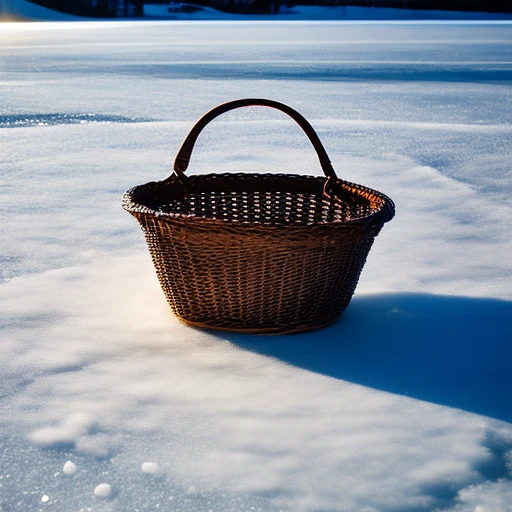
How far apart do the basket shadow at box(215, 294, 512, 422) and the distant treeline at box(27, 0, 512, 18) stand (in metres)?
26.2

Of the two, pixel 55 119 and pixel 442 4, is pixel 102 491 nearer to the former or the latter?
pixel 55 119

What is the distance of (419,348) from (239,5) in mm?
28838

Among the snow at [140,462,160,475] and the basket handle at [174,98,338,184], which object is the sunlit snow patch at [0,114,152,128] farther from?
the snow at [140,462,160,475]

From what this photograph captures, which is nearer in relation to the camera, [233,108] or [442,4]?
[233,108]

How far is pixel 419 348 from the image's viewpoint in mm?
1570

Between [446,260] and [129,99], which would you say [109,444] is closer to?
[446,260]

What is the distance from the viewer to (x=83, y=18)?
26.7 meters

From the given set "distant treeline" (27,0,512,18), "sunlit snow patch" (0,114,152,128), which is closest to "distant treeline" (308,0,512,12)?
"distant treeline" (27,0,512,18)

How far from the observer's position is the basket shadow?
1.40 m

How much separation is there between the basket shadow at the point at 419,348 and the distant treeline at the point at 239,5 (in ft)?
86.1

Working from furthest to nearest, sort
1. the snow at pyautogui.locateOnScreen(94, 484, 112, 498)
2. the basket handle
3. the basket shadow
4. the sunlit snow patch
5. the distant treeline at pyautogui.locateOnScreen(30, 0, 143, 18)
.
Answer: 1. the distant treeline at pyautogui.locateOnScreen(30, 0, 143, 18)
2. the sunlit snow patch
3. the basket handle
4. the basket shadow
5. the snow at pyautogui.locateOnScreen(94, 484, 112, 498)

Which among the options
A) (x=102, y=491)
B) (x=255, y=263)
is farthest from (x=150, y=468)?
(x=255, y=263)

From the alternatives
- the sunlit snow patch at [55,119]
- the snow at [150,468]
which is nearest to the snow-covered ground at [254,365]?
the snow at [150,468]

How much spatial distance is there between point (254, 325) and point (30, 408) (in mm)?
483
